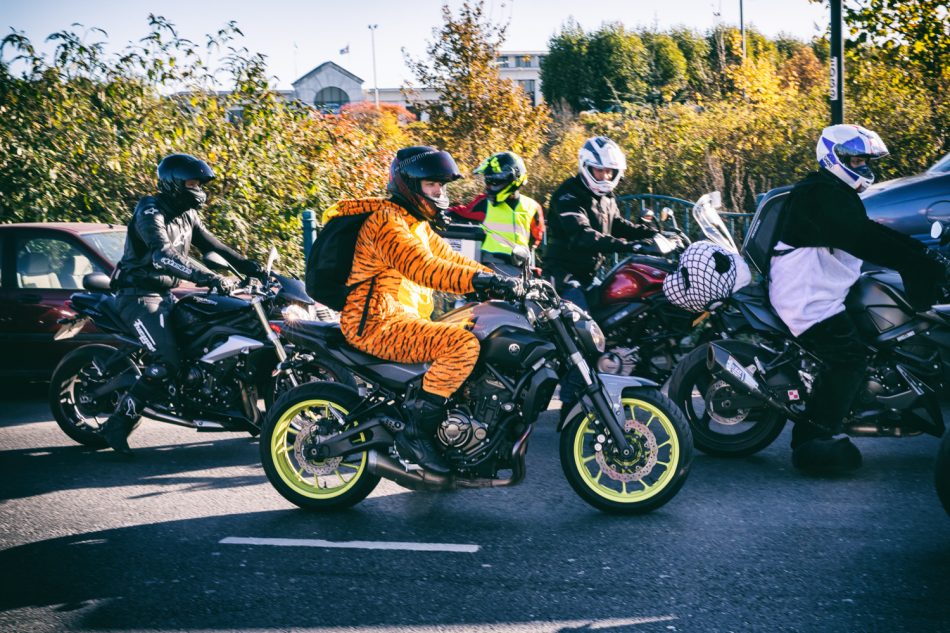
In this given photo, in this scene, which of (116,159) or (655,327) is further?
(116,159)

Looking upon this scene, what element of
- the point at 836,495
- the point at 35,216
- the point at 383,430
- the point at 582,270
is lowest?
the point at 836,495

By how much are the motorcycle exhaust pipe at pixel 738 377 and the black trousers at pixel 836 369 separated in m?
0.18

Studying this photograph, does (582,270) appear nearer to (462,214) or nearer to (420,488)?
(462,214)

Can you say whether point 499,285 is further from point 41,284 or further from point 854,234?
point 41,284

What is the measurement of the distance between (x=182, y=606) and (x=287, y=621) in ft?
1.71

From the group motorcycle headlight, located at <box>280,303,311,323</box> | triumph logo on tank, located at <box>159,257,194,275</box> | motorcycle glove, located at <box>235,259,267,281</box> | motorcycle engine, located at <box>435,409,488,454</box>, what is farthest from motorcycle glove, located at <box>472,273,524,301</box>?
motorcycle glove, located at <box>235,259,267,281</box>

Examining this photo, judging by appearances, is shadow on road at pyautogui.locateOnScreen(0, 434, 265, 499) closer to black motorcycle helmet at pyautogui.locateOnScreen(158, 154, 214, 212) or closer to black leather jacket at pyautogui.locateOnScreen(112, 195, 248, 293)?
black leather jacket at pyautogui.locateOnScreen(112, 195, 248, 293)

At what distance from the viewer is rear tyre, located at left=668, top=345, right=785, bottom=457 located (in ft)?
19.8

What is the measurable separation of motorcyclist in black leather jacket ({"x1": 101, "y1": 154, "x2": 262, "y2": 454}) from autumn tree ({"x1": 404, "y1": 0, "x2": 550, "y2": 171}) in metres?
10.1

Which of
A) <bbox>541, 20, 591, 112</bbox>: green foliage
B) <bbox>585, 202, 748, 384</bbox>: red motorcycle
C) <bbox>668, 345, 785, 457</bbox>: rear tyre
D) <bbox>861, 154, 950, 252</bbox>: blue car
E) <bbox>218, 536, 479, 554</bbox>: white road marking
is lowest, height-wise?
<bbox>218, 536, 479, 554</bbox>: white road marking

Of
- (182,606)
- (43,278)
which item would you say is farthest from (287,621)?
(43,278)

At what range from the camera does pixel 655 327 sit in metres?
7.19

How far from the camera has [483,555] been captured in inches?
184

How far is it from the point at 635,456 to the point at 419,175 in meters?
1.85
